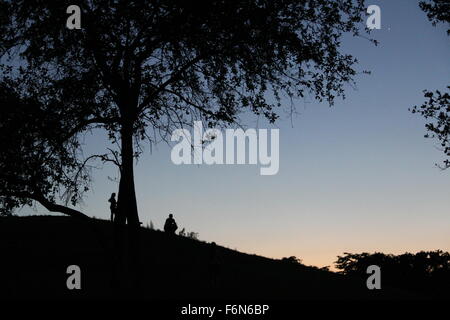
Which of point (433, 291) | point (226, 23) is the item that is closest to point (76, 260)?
point (226, 23)

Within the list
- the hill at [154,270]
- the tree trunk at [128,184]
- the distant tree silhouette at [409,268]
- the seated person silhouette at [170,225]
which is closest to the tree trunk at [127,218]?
the tree trunk at [128,184]

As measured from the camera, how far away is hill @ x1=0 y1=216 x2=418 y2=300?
89.7 feet

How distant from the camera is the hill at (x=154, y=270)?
2734cm

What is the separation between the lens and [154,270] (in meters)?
33.1

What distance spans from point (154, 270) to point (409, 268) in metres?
64.8

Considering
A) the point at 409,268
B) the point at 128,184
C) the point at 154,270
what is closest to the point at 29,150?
the point at 128,184

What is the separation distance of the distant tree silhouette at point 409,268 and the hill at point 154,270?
152 ft

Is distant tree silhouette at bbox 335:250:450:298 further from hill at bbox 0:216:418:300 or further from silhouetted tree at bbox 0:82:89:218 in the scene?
silhouetted tree at bbox 0:82:89:218

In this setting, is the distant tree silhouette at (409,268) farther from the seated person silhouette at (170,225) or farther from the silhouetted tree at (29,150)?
the silhouetted tree at (29,150)

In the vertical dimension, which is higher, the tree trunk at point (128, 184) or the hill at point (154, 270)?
the tree trunk at point (128, 184)

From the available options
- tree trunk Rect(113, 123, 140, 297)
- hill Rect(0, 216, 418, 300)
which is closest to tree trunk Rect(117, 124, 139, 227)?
tree trunk Rect(113, 123, 140, 297)

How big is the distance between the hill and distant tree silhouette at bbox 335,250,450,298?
4645 centimetres

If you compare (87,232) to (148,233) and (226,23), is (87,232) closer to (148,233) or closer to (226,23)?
(148,233)

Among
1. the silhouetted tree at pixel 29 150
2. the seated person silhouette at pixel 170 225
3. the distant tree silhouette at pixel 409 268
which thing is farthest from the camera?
the distant tree silhouette at pixel 409 268
